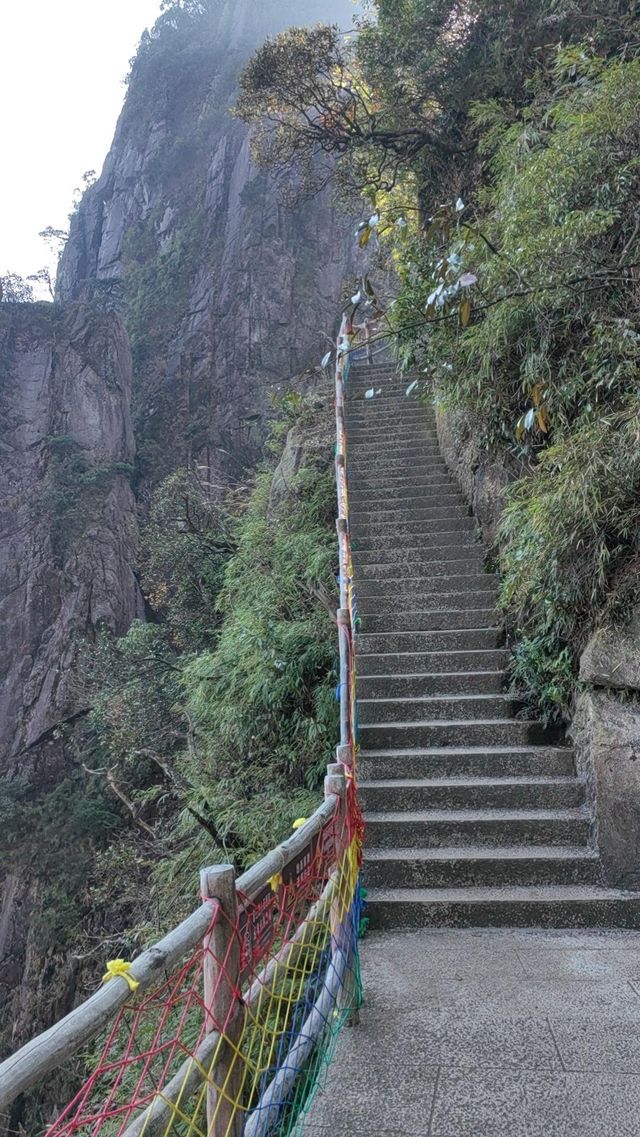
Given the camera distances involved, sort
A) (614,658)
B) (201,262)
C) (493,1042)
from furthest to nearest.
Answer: (201,262)
(614,658)
(493,1042)

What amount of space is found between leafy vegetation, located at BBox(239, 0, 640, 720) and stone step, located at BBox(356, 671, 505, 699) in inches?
9.6

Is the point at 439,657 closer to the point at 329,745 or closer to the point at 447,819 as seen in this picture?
the point at 329,745

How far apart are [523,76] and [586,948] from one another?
835 centimetres

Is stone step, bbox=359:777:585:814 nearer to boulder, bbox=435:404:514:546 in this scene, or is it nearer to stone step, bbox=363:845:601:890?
stone step, bbox=363:845:601:890

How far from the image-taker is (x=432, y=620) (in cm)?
522

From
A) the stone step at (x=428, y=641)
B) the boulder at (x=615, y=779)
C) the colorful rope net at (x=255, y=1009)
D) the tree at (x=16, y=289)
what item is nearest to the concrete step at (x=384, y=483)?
the stone step at (x=428, y=641)

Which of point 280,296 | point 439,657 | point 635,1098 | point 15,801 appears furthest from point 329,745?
point 280,296

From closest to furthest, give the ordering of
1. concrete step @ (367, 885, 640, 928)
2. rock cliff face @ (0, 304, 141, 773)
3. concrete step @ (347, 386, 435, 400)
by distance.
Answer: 1. concrete step @ (367, 885, 640, 928)
2. concrete step @ (347, 386, 435, 400)
3. rock cliff face @ (0, 304, 141, 773)

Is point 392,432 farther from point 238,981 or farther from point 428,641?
point 238,981

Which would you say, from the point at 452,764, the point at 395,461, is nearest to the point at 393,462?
the point at 395,461

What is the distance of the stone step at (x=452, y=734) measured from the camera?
410 cm

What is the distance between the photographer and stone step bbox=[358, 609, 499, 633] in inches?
202

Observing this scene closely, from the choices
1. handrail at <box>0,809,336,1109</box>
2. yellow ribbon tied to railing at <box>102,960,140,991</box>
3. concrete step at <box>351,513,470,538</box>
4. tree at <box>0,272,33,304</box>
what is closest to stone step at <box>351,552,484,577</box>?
concrete step at <box>351,513,470,538</box>

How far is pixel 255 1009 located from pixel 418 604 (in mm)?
3844
